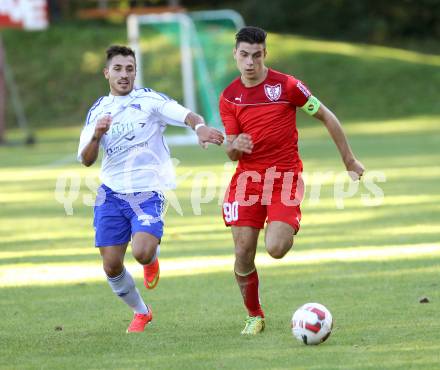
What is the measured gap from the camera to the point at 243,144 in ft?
25.1

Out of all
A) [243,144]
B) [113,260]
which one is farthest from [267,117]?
[113,260]

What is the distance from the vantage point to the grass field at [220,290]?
696 cm

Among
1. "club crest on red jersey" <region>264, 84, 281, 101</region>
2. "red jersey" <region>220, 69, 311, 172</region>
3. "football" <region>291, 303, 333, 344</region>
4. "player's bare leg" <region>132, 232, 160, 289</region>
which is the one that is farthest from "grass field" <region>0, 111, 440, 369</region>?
"club crest on red jersey" <region>264, 84, 281, 101</region>

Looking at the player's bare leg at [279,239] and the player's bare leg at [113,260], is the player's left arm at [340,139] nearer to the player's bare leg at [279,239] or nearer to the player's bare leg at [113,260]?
the player's bare leg at [279,239]

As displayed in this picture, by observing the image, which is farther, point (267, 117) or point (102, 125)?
point (267, 117)

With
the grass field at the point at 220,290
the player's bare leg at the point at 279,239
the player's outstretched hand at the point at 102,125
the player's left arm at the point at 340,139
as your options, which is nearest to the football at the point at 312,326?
the grass field at the point at 220,290

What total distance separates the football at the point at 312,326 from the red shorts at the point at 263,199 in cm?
86

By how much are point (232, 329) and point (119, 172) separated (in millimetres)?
1437

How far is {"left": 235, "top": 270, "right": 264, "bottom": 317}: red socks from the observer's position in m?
7.82

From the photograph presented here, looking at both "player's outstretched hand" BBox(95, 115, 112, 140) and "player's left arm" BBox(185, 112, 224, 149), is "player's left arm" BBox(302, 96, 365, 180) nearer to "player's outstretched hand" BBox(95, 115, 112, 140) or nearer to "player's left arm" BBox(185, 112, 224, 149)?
"player's left arm" BBox(185, 112, 224, 149)

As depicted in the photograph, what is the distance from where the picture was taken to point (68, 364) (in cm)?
681

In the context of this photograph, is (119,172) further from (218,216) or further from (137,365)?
(218,216)

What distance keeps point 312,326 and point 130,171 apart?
79.2 inches

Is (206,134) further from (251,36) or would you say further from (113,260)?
(113,260)
